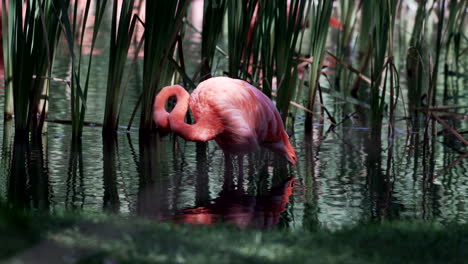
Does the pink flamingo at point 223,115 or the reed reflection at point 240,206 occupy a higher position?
the pink flamingo at point 223,115

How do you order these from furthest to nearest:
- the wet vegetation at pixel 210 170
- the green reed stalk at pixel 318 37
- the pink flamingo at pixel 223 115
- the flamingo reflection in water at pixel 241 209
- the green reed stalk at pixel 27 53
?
the green reed stalk at pixel 318 37 < the green reed stalk at pixel 27 53 < the pink flamingo at pixel 223 115 < the flamingo reflection in water at pixel 241 209 < the wet vegetation at pixel 210 170

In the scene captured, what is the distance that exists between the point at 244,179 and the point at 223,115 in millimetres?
478

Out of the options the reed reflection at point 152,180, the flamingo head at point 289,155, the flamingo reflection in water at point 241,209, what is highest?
the flamingo head at point 289,155

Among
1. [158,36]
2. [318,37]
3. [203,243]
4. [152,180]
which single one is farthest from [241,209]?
[318,37]

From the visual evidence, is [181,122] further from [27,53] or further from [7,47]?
[7,47]

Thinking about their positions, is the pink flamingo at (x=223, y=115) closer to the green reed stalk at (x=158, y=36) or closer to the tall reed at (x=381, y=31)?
the green reed stalk at (x=158, y=36)

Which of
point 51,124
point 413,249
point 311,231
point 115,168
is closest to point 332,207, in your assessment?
point 311,231

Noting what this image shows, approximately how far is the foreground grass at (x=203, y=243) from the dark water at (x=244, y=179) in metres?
0.56

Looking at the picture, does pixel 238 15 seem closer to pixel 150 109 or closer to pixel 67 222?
pixel 150 109

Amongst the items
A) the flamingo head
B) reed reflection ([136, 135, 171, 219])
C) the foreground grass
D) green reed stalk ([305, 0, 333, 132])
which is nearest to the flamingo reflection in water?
reed reflection ([136, 135, 171, 219])

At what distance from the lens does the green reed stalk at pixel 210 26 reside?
6195mm

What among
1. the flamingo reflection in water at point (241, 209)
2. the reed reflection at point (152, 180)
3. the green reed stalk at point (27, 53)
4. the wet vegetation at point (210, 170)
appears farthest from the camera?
the green reed stalk at point (27, 53)

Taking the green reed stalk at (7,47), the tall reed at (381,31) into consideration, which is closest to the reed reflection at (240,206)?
the tall reed at (381,31)

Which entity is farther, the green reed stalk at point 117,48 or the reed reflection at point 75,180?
the green reed stalk at point 117,48
